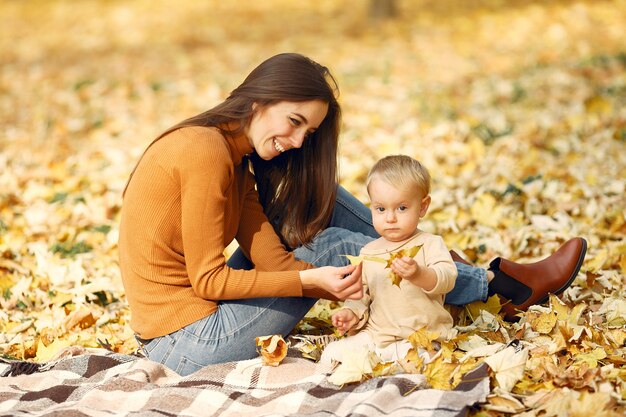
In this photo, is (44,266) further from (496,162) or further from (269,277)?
(496,162)

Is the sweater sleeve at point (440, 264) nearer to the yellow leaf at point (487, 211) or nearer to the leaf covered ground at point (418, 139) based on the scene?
the leaf covered ground at point (418, 139)

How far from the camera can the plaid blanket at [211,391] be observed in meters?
2.48

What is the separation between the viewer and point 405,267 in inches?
105

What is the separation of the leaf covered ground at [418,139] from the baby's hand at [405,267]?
1.05ft

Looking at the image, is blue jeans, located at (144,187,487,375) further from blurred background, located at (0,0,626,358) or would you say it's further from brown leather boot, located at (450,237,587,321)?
blurred background, located at (0,0,626,358)

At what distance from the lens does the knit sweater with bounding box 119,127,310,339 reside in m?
2.78

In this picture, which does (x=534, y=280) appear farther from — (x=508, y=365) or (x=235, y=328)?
(x=235, y=328)

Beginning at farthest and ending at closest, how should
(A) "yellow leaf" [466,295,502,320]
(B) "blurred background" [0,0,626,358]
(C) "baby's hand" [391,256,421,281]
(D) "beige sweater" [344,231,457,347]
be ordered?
(B) "blurred background" [0,0,626,358] < (A) "yellow leaf" [466,295,502,320] < (D) "beige sweater" [344,231,457,347] < (C) "baby's hand" [391,256,421,281]

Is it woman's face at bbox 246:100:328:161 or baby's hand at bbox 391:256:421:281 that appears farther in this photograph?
woman's face at bbox 246:100:328:161

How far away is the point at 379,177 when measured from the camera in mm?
2865

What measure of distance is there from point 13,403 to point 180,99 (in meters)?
6.23

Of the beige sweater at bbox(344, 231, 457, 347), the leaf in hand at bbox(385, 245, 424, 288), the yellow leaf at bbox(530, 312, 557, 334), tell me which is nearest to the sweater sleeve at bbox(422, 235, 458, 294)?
the beige sweater at bbox(344, 231, 457, 347)

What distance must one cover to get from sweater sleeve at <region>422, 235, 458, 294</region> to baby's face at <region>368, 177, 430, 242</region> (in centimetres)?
10

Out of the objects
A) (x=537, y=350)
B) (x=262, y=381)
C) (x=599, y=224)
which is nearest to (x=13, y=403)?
(x=262, y=381)
